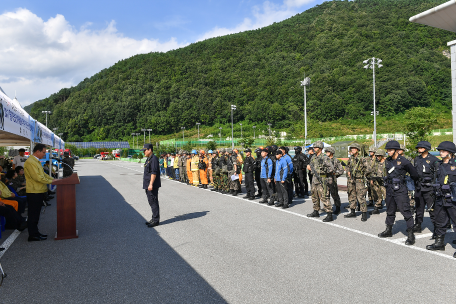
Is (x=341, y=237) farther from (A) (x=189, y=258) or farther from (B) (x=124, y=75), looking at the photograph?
(B) (x=124, y=75)

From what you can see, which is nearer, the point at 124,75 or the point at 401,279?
the point at 401,279

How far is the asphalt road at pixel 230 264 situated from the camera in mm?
3975

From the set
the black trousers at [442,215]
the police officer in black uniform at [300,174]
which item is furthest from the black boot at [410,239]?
the police officer in black uniform at [300,174]

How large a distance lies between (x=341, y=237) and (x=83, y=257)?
480 cm

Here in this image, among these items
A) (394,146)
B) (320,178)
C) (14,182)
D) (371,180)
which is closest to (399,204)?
(394,146)

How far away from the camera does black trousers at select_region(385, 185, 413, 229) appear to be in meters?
6.00

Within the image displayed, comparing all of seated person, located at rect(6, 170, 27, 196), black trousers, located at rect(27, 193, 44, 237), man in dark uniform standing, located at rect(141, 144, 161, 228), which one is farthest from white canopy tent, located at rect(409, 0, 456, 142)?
seated person, located at rect(6, 170, 27, 196)

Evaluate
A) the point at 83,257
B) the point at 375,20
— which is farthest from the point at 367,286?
the point at 375,20

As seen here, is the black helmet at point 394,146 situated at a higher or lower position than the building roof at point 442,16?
lower

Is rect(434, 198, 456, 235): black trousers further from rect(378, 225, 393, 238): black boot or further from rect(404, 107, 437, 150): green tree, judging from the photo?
rect(404, 107, 437, 150): green tree

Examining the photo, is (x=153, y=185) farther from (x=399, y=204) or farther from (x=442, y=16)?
(x=442, y=16)

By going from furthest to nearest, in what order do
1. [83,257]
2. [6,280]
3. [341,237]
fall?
[341,237] < [83,257] < [6,280]

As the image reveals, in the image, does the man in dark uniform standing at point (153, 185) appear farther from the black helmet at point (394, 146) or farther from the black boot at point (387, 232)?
the black helmet at point (394, 146)

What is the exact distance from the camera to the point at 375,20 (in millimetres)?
126688
